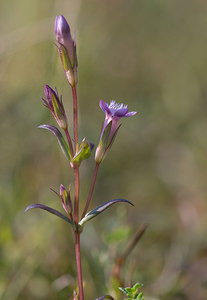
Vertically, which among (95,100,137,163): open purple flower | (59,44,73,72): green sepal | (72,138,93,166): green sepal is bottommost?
(72,138,93,166): green sepal

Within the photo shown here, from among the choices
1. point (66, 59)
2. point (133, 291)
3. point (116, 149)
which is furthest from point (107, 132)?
point (116, 149)

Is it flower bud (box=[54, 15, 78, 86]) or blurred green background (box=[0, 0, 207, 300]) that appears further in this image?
blurred green background (box=[0, 0, 207, 300])

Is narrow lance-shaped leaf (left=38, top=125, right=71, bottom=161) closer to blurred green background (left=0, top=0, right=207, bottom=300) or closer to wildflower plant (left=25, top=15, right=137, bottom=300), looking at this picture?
wildflower plant (left=25, top=15, right=137, bottom=300)

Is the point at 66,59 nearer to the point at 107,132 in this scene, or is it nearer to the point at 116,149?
the point at 107,132

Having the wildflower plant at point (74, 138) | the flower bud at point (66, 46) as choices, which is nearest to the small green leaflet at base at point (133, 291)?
the wildflower plant at point (74, 138)

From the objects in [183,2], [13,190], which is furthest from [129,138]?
[183,2]

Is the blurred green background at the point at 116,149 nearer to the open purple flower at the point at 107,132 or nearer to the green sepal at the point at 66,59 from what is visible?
the open purple flower at the point at 107,132

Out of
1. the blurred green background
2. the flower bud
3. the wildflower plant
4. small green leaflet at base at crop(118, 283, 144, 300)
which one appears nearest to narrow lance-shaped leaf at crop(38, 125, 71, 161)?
the wildflower plant

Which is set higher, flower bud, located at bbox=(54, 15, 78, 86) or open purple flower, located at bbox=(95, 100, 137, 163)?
flower bud, located at bbox=(54, 15, 78, 86)
